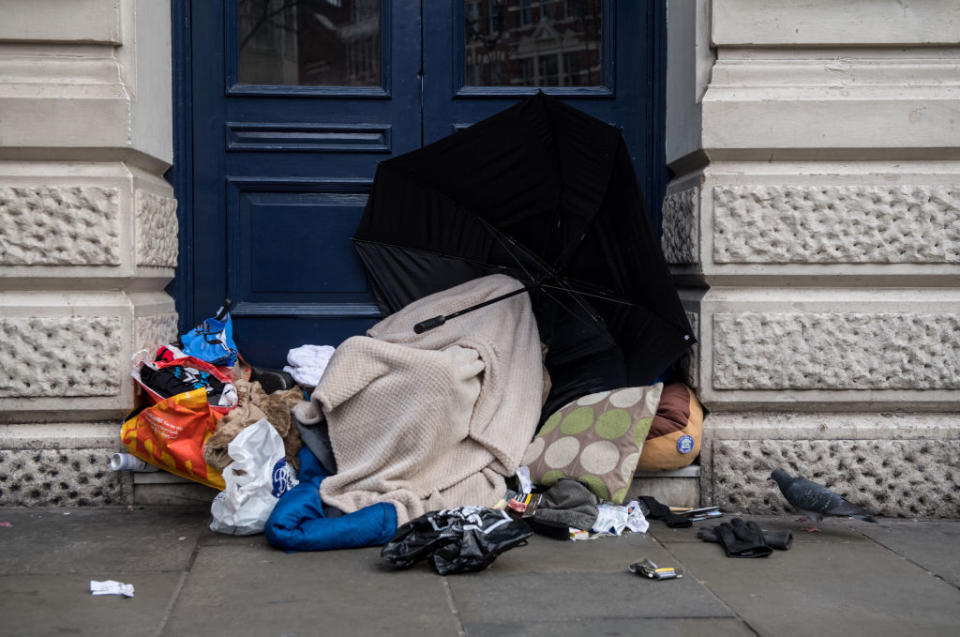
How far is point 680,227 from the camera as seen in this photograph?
4590 mm

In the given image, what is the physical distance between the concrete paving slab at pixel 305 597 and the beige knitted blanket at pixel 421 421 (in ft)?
1.32

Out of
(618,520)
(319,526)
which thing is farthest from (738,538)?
(319,526)

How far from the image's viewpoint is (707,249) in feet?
14.3

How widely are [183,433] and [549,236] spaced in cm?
176

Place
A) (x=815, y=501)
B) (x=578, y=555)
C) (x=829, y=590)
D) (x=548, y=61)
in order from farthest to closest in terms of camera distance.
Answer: (x=548, y=61)
(x=815, y=501)
(x=578, y=555)
(x=829, y=590)

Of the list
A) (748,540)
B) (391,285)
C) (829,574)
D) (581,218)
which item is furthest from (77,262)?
(829,574)

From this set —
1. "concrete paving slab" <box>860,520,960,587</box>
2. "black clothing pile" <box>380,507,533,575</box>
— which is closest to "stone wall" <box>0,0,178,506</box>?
"black clothing pile" <box>380,507,533,575</box>

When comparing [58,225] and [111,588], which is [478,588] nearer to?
[111,588]

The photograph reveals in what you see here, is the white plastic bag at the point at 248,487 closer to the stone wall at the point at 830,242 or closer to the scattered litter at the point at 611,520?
the scattered litter at the point at 611,520

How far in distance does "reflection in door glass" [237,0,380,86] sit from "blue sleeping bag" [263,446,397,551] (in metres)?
2.08

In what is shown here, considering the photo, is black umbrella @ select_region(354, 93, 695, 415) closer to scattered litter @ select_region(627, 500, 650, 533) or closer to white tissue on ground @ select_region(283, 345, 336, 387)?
white tissue on ground @ select_region(283, 345, 336, 387)

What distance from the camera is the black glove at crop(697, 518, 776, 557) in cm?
371

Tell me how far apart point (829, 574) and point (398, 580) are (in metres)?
1.48

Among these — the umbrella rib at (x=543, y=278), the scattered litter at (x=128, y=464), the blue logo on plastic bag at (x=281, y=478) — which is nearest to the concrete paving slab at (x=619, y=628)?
the blue logo on plastic bag at (x=281, y=478)
